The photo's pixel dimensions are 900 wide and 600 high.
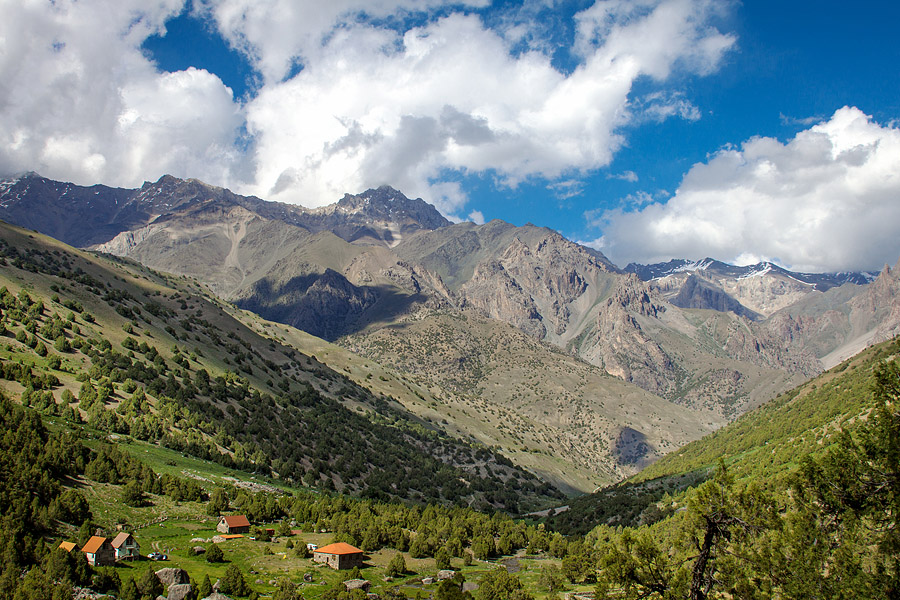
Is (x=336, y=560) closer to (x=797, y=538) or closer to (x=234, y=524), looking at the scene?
(x=234, y=524)

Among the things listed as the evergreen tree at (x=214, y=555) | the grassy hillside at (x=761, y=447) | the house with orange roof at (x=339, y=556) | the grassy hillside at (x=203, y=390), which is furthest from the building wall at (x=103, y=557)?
the grassy hillside at (x=761, y=447)

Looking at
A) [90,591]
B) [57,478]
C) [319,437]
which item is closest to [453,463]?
[319,437]

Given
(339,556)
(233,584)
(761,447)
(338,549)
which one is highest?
(761,447)

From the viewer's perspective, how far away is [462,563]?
67688 mm

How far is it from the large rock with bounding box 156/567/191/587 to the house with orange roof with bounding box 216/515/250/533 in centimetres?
1532

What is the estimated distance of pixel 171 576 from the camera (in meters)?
35.9

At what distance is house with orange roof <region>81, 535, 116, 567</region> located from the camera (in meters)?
36.1

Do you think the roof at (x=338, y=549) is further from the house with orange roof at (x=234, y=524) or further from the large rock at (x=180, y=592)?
the large rock at (x=180, y=592)

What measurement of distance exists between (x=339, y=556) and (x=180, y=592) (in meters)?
19.3

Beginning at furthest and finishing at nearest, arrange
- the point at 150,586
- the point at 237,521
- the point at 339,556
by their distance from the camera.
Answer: the point at 237,521
the point at 339,556
the point at 150,586

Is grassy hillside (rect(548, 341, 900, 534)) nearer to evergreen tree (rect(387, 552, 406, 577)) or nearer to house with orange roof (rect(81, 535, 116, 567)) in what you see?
evergreen tree (rect(387, 552, 406, 577))

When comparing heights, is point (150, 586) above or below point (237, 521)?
above

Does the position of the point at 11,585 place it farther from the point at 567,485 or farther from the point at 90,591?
the point at 567,485

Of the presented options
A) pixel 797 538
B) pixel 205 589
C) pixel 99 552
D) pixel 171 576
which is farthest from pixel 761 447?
pixel 99 552
